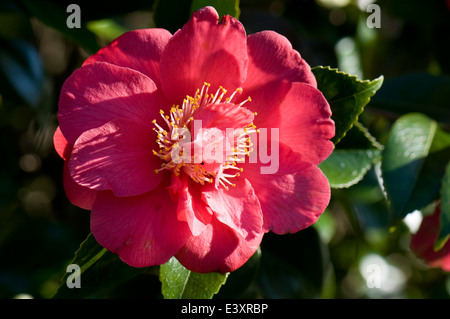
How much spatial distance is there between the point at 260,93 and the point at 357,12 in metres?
0.96

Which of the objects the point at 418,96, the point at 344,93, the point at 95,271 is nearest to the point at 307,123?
the point at 344,93

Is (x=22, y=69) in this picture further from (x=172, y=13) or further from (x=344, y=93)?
(x=344, y=93)

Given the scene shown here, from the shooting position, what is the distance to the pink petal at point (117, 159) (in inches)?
30.1

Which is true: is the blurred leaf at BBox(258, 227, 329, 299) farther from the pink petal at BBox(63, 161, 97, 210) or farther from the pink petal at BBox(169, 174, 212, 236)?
the pink petal at BBox(63, 161, 97, 210)

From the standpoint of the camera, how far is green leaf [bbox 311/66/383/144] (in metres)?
0.92

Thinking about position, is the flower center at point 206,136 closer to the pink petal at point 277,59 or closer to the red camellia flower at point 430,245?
the pink petal at point 277,59

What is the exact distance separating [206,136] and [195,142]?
25mm

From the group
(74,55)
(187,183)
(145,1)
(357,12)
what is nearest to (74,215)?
(74,55)

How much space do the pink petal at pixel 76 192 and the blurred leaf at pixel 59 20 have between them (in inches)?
15.7

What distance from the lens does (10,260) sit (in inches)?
58.4

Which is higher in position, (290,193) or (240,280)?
(290,193)

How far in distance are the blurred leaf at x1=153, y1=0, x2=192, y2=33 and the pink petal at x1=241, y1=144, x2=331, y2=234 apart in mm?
337

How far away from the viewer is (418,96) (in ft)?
4.46

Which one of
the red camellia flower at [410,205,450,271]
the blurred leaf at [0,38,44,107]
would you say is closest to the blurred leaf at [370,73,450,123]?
the red camellia flower at [410,205,450,271]
